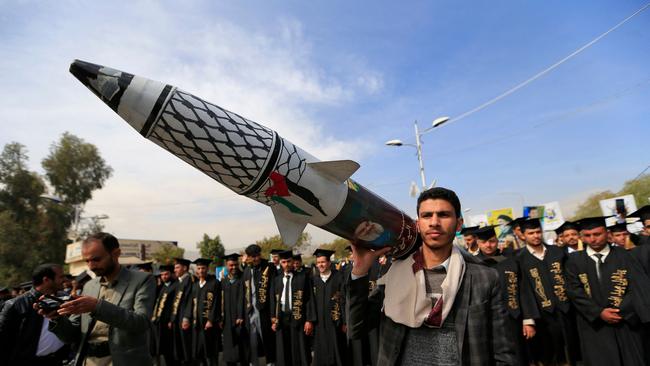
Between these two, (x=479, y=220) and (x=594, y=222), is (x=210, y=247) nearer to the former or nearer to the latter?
(x=479, y=220)

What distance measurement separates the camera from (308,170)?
2.75m

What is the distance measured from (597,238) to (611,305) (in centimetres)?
89

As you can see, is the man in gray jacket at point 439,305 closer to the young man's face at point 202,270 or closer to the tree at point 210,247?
the young man's face at point 202,270

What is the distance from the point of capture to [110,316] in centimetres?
281

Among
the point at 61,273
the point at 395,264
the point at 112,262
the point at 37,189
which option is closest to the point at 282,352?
the point at 61,273

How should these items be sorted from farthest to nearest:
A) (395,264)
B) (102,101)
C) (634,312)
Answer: (634,312) → (395,264) → (102,101)

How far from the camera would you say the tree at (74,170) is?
113ft

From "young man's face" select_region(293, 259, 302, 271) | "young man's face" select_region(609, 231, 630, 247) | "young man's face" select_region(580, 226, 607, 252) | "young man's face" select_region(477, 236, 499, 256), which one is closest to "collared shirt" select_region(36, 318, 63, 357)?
"young man's face" select_region(293, 259, 302, 271)

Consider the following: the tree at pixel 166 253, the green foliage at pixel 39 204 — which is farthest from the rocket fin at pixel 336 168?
the tree at pixel 166 253

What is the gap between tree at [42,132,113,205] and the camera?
34.5 meters

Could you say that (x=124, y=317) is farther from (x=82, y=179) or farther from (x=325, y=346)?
(x=82, y=179)

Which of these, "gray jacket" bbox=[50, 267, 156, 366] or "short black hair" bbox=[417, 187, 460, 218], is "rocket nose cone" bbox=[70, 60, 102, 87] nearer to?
"gray jacket" bbox=[50, 267, 156, 366]

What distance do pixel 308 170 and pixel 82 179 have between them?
4069 cm

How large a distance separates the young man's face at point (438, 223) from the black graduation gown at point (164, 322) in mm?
7564
